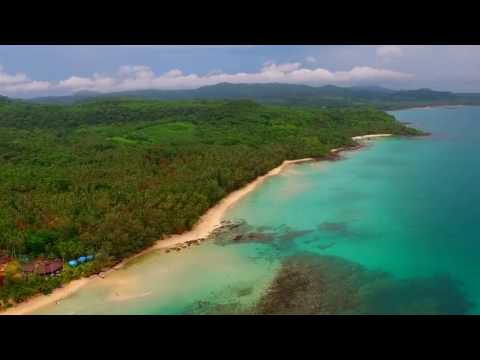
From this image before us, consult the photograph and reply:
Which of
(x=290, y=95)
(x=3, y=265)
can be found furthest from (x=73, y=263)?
(x=290, y=95)

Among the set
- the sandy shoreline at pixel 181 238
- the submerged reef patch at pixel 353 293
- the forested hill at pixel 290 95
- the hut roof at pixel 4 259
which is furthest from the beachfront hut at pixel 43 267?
the forested hill at pixel 290 95

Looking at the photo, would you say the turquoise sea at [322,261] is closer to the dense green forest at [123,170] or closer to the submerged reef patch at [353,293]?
the submerged reef patch at [353,293]

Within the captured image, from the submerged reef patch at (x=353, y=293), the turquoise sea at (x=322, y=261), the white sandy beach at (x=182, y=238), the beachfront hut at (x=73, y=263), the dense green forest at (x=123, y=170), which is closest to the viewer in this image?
the submerged reef patch at (x=353, y=293)

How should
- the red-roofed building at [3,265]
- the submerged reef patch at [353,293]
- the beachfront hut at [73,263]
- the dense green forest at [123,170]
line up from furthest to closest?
the dense green forest at [123,170] → the beachfront hut at [73,263] → the red-roofed building at [3,265] → the submerged reef patch at [353,293]

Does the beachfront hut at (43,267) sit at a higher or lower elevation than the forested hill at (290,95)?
lower

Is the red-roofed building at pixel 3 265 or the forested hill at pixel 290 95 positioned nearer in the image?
the red-roofed building at pixel 3 265

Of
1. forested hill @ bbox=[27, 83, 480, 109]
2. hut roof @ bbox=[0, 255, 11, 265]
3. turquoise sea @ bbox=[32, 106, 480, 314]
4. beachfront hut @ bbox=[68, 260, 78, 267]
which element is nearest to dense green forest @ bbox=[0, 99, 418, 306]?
hut roof @ bbox=[0, 255, 11, 265]

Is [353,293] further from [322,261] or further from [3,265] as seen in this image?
[3,265]
